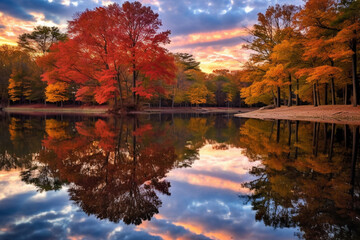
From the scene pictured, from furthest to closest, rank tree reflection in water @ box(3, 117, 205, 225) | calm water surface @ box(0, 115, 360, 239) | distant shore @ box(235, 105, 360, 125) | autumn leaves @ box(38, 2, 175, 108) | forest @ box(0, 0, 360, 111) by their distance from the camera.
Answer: autumn leaves @ box(38, 2, 175, 108) → forest @ box(0, 0, 360, 111) → distant shore @ box(235, 105, 360, 125) → tree reflection in water @ box(3, 117, 205, 225) → calm water surface @ box(0, 115, 360, 239)

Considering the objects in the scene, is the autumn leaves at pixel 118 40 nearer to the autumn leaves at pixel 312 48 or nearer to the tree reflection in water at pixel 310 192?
the autumn leaves at pixel 312 48

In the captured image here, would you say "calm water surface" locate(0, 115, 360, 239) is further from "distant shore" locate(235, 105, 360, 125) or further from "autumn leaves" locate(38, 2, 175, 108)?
"autumn leaves" locate(38, 2, 175, 108)

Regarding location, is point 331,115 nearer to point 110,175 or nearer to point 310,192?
point 310,192

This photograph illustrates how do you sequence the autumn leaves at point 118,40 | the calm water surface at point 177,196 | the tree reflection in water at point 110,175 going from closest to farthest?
the calm water surface at point 177,196
the tree reflection in water at point 110,175
the autumn leaves at point 118,40

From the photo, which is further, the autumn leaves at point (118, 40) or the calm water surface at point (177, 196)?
the autumn leaves at point (118, 40)

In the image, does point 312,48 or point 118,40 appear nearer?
point 312,48

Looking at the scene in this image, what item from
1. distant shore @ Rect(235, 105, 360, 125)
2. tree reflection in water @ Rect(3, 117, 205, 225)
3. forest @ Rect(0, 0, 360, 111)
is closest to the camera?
tree reflection in water @ Rect(3, 117, 205, 225)

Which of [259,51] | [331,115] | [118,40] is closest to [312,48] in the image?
[331,115]

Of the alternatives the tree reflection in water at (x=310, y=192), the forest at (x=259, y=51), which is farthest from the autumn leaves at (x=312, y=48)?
the tree reflection in water at (x=310, y=192)

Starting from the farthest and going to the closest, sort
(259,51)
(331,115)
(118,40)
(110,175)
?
1. (259,51)
2. (118,40)
3. (331,115)
4. (110,175)

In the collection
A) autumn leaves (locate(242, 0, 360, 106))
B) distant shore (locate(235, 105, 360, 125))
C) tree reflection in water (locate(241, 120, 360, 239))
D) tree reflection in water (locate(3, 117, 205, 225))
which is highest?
autumn leaves (locate(242, 0, 360, 106))

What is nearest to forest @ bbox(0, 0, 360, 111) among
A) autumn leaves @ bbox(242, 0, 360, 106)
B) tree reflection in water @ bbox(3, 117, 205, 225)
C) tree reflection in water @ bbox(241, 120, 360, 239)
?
autumn leaves @ bbox(242, 0, 360, 106)

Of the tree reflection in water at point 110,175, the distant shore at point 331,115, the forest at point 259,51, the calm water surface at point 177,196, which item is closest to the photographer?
the calm water surface at point 177,196

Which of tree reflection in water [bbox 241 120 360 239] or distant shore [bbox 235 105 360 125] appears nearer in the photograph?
tree reflection in water [bbox 241 120 360 239]
